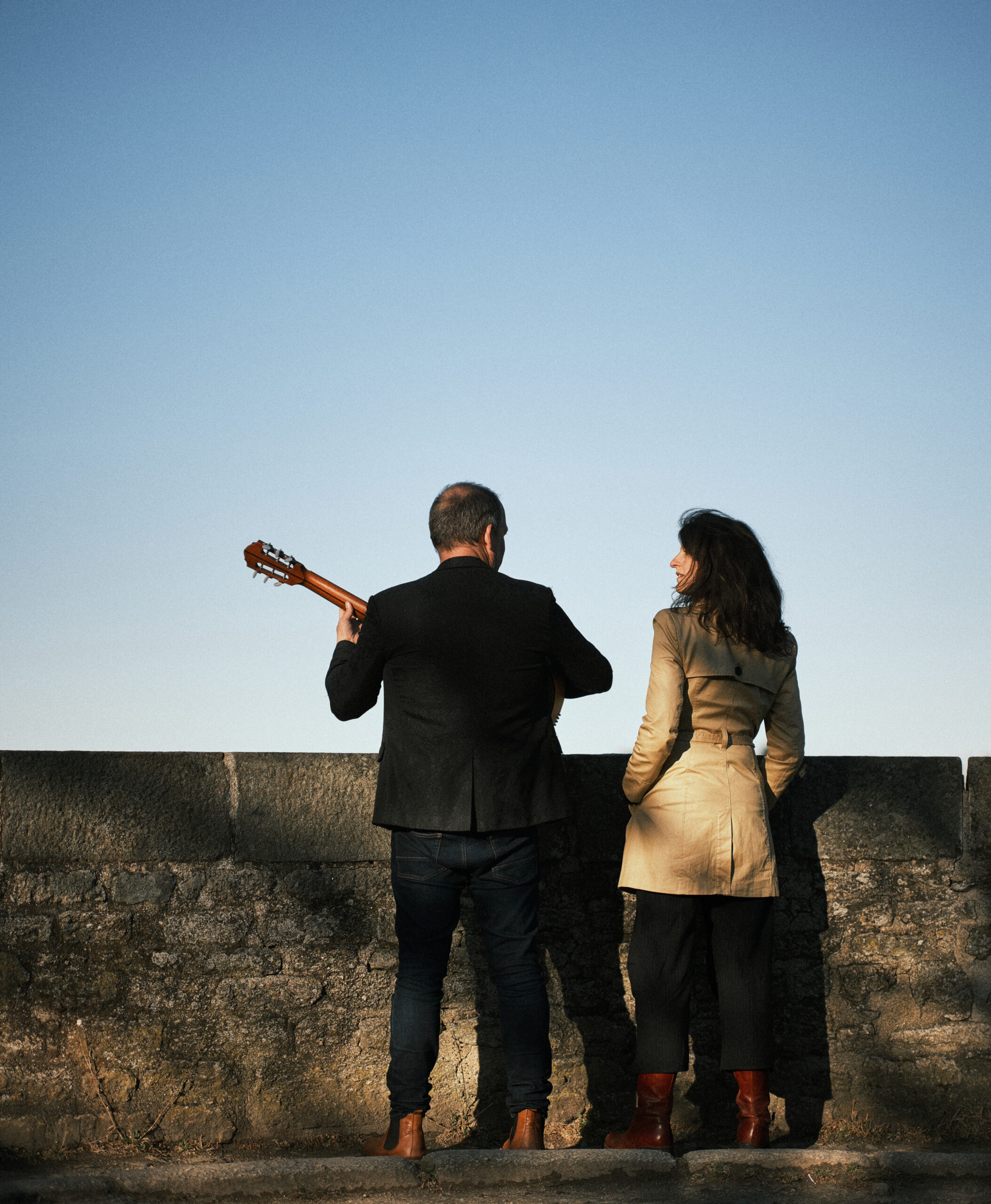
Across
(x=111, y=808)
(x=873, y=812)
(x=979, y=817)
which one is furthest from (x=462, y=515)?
(x=979, y=817)

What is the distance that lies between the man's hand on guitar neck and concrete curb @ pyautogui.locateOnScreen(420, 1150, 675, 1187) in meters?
1.42

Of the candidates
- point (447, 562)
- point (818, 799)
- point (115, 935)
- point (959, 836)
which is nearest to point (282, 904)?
point (115, 935)

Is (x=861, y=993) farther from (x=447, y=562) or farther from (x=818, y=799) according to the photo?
(x=447, y=562)

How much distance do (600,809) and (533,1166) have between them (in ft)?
3.56

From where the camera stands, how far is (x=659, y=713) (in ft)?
10.3

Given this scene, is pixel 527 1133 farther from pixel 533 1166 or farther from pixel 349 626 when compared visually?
pixel 349 626

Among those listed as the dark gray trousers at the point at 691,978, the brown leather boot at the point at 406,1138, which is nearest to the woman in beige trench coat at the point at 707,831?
the dark gray trousers at the point at 691,978

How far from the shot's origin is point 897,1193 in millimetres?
2977

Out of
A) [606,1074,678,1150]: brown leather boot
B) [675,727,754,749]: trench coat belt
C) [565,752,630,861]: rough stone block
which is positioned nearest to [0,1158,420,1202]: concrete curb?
[606,1074,678,1150]: brown leather boot

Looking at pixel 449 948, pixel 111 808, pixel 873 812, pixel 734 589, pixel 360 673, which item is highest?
pixel 734 589

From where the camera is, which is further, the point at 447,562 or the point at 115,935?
the point at 115,935

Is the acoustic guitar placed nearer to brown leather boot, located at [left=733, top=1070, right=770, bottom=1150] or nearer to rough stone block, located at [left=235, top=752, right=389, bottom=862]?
rough stone block, located at [left=235, top=752, right=389, bottom=862]

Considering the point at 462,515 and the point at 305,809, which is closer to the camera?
the point at 462,515

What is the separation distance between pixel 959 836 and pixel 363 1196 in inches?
84.7
